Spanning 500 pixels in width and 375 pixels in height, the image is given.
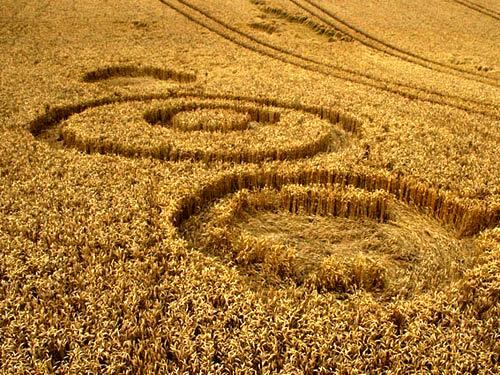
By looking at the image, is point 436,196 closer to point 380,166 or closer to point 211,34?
point 380,166

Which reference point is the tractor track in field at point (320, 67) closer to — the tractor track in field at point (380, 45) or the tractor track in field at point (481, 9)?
the tractor track in field at point (380, 45)

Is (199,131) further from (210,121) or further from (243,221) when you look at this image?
(243,221)

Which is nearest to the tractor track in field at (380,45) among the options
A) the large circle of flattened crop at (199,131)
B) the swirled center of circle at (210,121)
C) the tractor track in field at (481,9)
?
the large circle of flattened crop at (199,131)

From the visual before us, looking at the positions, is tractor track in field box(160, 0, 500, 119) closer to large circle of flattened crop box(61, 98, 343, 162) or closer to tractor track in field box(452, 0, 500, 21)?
large circle of flattened crop box(61, 98, 343, 162)

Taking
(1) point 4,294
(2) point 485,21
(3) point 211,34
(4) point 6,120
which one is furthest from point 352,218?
(2) point 485,21

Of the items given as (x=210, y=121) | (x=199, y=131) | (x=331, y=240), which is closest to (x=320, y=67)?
(x=210, y=121)
